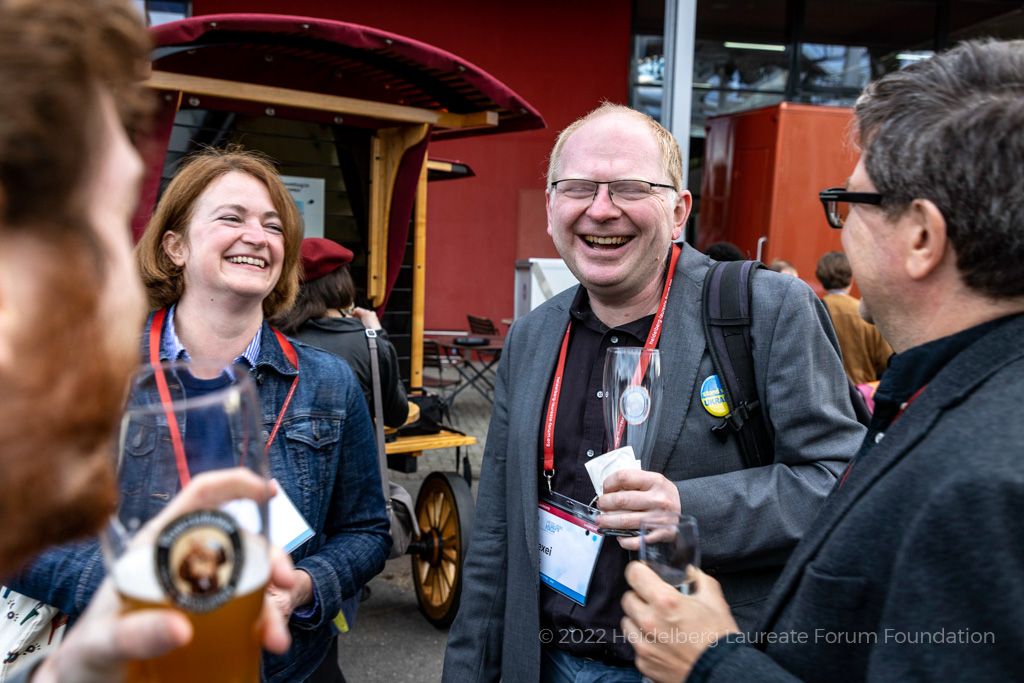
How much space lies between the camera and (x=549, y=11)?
1219 centimetres

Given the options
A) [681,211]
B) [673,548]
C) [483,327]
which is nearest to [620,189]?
[681,211]

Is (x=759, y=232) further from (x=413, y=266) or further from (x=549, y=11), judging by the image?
(x=549, y=11)

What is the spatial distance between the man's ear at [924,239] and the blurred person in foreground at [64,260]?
40.0 inches

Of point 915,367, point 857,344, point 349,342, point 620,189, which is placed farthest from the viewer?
point 857,344

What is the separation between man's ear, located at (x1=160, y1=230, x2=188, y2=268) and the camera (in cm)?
217

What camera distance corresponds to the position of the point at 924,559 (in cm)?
95

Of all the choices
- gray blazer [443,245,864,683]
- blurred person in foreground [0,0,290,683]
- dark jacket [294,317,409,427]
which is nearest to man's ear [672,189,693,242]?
gray blazer [443,245,864,683]

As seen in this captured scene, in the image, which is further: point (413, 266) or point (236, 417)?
point (413, 266)

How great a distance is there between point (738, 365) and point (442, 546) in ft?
10.1

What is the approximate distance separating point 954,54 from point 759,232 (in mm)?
7330

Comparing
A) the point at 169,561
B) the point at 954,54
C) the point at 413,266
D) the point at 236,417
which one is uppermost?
the point at 954,54

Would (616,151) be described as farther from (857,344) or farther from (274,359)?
(857,344)

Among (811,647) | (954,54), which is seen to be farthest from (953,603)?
(954,54)

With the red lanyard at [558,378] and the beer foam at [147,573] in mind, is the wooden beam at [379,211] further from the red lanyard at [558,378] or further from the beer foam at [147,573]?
the beer foam at [147,573]
